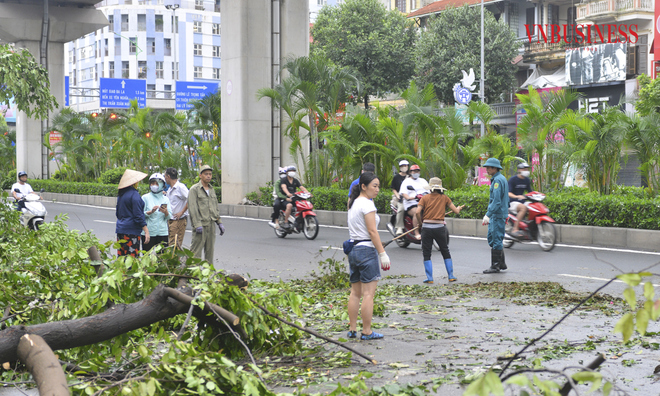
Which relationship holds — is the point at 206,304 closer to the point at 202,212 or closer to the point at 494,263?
the point at 202,212

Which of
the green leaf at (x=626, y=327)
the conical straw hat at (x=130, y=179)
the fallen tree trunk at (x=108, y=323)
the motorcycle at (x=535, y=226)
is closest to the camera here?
the green leaf at (x=626, y=327)

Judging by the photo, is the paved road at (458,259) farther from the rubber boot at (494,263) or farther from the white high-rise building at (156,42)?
the white high-rise building at (156,42)

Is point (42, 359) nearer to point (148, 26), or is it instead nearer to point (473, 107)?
point (473, 107)

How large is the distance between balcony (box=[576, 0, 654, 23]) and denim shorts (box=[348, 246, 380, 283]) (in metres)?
34.4

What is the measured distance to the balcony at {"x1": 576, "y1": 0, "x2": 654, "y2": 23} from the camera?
119ft

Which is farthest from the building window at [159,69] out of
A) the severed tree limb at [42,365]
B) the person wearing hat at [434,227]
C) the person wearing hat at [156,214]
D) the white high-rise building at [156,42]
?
the severed tree limb at [42,365]

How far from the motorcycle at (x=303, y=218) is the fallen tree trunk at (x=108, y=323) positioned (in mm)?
10604

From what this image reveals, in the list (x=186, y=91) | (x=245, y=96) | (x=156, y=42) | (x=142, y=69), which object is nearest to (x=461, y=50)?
(x=186, y=91)

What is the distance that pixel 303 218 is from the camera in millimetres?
15477

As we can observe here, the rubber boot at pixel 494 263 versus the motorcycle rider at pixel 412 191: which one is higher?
the motorcycle rider at pixel 412 191

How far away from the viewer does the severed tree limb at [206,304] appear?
4586mm

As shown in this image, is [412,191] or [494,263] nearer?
[494,263]

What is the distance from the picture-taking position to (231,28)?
22.6m

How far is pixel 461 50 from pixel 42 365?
41221 millimetres
